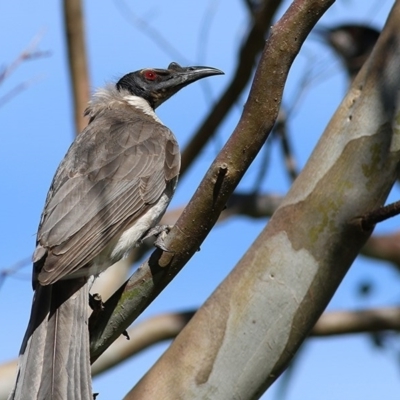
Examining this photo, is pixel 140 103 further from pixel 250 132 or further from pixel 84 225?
pixel 250 132

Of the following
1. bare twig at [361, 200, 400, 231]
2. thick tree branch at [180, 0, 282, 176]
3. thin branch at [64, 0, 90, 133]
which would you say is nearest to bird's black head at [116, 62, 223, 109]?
thick tree branch at [180, 0, 282, 176]

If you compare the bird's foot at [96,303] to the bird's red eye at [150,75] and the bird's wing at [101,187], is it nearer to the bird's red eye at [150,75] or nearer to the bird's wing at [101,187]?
the bird's wing at [101,187]

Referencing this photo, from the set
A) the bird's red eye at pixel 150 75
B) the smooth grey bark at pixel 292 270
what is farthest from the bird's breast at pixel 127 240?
the bird's red eye at pixel 150 75

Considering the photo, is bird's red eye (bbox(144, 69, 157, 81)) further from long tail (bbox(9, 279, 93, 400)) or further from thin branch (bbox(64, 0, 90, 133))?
long tail (bbox(9, 279, 93, 400))

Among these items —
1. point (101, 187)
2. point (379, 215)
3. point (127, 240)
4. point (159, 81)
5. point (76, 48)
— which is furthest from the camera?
point (76, 48)

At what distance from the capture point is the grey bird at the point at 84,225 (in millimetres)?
4227

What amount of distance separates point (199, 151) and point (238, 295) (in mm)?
3434

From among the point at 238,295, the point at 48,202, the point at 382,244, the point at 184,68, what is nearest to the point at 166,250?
the point at 238,295

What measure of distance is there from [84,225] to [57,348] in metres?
0.66

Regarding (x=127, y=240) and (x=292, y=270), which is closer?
(x=292, y=270)

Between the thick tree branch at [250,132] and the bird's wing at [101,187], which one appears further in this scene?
the bird's wing at [101,187]

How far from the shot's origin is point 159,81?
6422mm

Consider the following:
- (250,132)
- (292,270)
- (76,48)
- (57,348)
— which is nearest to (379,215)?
(292,270)

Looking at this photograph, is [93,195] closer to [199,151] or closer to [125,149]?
[125,149]
